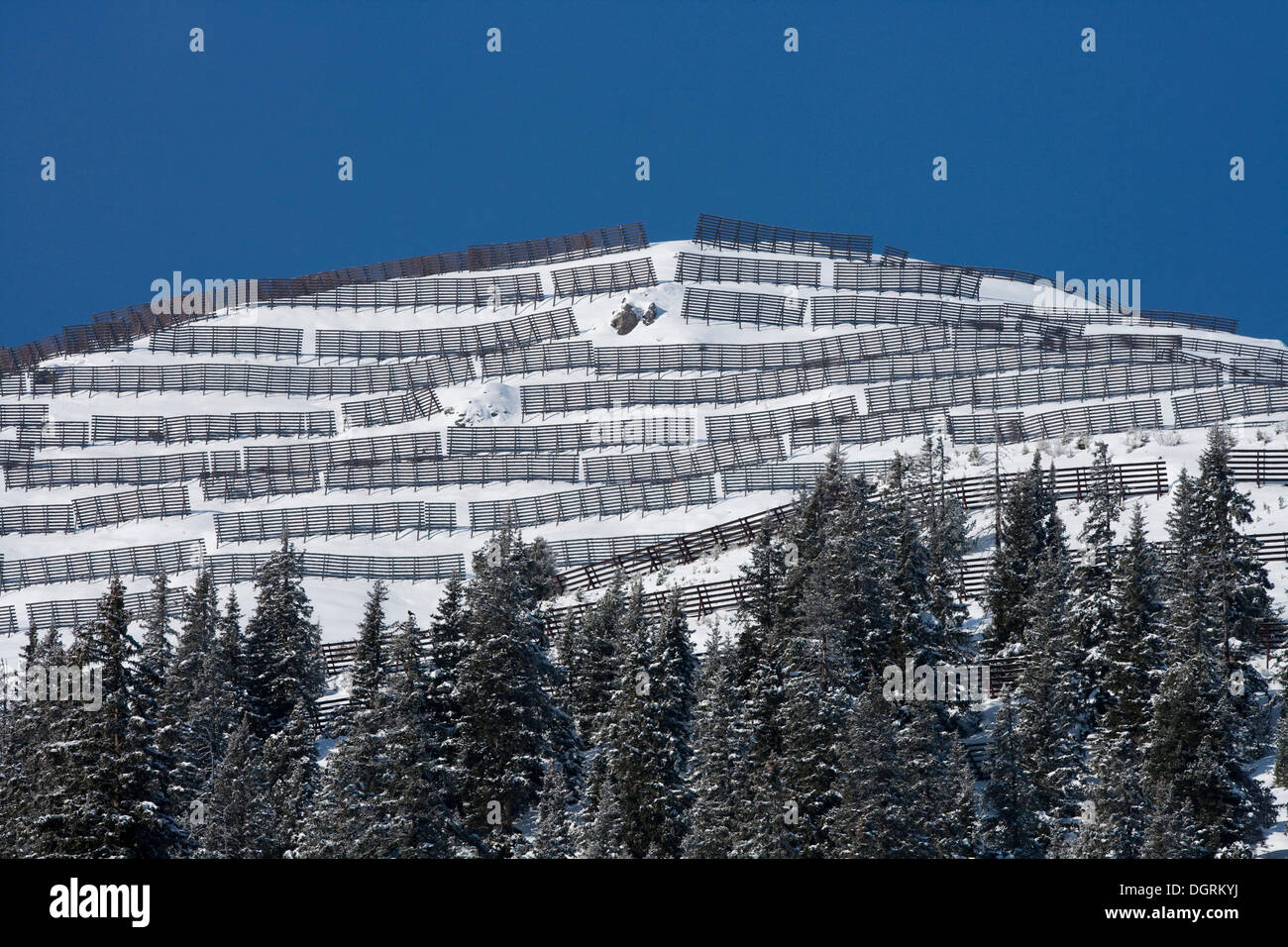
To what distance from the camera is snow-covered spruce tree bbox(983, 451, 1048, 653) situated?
58875 mm

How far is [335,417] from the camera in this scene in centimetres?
9906

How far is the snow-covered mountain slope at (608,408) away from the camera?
77.6 meters

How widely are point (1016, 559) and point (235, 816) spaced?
29.1m

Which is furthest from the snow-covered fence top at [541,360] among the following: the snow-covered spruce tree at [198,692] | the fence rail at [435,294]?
the snow-covered spruce tree at [198,692]

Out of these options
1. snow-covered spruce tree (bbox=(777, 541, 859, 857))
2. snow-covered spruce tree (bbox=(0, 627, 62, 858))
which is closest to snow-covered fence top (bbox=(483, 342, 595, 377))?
snow-covered spruce tree (bbox=(0, 627, 62, 858))

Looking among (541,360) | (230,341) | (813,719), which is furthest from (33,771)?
(230,341)

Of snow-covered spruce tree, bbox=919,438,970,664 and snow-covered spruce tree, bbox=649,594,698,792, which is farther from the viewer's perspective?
snow-covered spruce tree, bbox=919,438,970,664

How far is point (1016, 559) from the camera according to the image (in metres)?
61.1

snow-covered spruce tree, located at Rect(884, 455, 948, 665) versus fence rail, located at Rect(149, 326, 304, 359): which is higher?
fence rail, located at Rect(149, 326, 304, 359)

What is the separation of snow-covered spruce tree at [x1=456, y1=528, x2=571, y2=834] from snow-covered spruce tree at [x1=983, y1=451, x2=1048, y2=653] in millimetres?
15225

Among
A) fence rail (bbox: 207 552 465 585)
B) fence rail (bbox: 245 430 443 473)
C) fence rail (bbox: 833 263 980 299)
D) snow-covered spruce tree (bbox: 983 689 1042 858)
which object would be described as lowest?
snow-covered spruce tree (bbox: 983 689 1042 858)

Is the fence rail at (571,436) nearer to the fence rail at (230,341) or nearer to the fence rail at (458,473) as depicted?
the fence rail at (458,473)

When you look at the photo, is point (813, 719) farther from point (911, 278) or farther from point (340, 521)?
point (911, 278)

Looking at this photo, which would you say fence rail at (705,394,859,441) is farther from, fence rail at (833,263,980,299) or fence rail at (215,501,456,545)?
fence rail at (833,263,980,299)
